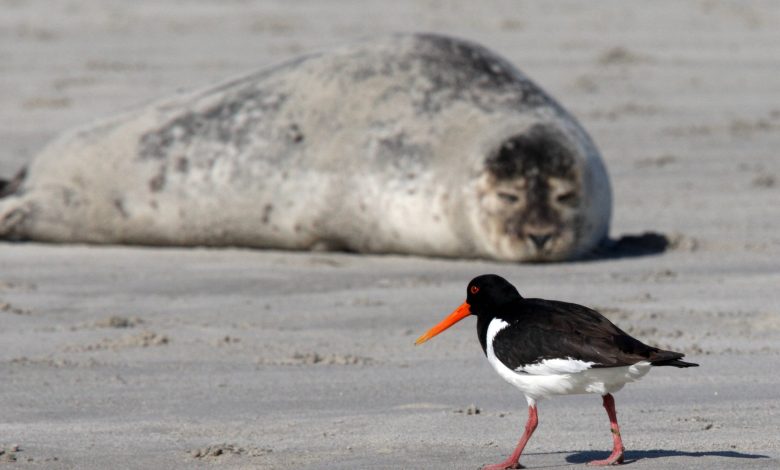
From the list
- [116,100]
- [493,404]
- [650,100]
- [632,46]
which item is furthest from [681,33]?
[493,404]

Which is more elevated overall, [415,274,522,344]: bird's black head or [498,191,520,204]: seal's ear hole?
[415,274,522,344]: bird's black head

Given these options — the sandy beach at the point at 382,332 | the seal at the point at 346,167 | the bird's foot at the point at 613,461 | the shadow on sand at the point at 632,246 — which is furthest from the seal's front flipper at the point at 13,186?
the bird's foot at the point at 613,461

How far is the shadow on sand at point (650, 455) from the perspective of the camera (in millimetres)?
3471

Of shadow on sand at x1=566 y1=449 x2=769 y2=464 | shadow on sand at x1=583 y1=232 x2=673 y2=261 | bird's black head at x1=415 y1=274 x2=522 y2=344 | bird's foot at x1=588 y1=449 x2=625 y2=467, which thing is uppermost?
bird's black head at x1=415 y1=274 x2=522 y2=344

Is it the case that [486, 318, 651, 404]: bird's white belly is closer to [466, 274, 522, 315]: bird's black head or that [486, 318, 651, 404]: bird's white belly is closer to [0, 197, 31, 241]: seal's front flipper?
[466, 274, 522, 315]: bird's black head

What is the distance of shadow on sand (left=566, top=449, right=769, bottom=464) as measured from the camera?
137 inches

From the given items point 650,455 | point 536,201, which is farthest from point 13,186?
point 650,455

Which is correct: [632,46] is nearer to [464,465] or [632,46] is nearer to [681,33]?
[681,33]

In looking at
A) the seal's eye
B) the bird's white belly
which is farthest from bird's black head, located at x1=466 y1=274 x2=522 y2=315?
the seal's eye

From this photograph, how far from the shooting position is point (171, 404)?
13.8ft

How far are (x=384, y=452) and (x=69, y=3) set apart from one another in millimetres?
10704

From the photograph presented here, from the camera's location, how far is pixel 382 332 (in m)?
5.14

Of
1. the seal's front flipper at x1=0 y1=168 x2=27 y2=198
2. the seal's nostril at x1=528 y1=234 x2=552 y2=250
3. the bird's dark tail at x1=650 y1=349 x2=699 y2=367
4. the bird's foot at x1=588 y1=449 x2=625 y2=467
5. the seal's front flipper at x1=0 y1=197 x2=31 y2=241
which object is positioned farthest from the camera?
the seal's front flipper at x1=0 y1=168 x2=27 y2=198

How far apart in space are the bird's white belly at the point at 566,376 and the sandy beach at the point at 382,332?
20 centimetres
